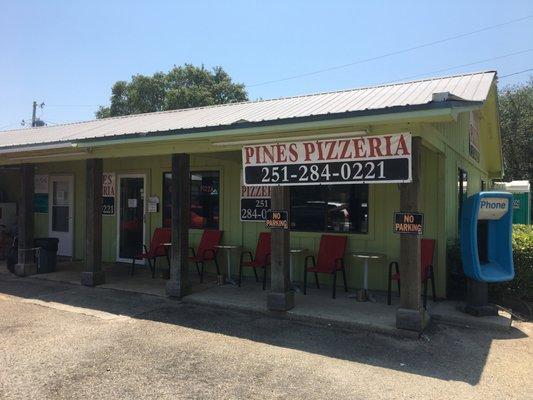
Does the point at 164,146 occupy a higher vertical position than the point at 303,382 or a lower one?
higher

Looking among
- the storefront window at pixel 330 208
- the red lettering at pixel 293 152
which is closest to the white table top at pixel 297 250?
the storefront window at pixel 330 208

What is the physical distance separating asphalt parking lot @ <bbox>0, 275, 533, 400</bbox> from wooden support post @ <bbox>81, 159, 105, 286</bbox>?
1.49 meters

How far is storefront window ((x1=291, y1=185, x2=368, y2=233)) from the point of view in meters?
7.77

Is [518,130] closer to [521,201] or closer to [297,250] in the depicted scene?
[521,201]

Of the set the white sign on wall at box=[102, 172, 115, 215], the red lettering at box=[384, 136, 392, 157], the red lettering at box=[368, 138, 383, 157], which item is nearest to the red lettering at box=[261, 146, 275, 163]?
the red lettering at box=[368, 138, 383, 157]

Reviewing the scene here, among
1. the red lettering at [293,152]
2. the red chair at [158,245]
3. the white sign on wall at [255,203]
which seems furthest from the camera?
the red chair at [158,245]

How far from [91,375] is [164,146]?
12.6 ft

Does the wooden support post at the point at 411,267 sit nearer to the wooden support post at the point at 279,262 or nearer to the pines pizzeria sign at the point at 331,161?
the pines pizzeria sign at the point at 331,161

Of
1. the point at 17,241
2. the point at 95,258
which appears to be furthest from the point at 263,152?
the point at 17,241

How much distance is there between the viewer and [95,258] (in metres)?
8.20

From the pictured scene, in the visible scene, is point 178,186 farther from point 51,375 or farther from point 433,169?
point 433,169

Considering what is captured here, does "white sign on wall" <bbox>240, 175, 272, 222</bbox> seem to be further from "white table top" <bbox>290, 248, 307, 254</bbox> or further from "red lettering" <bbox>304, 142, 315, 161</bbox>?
"red lettering" <bbox>304, 142, 315, 161</bbox>

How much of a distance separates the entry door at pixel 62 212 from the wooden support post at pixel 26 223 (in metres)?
2.06

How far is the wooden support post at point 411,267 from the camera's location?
5.45m
